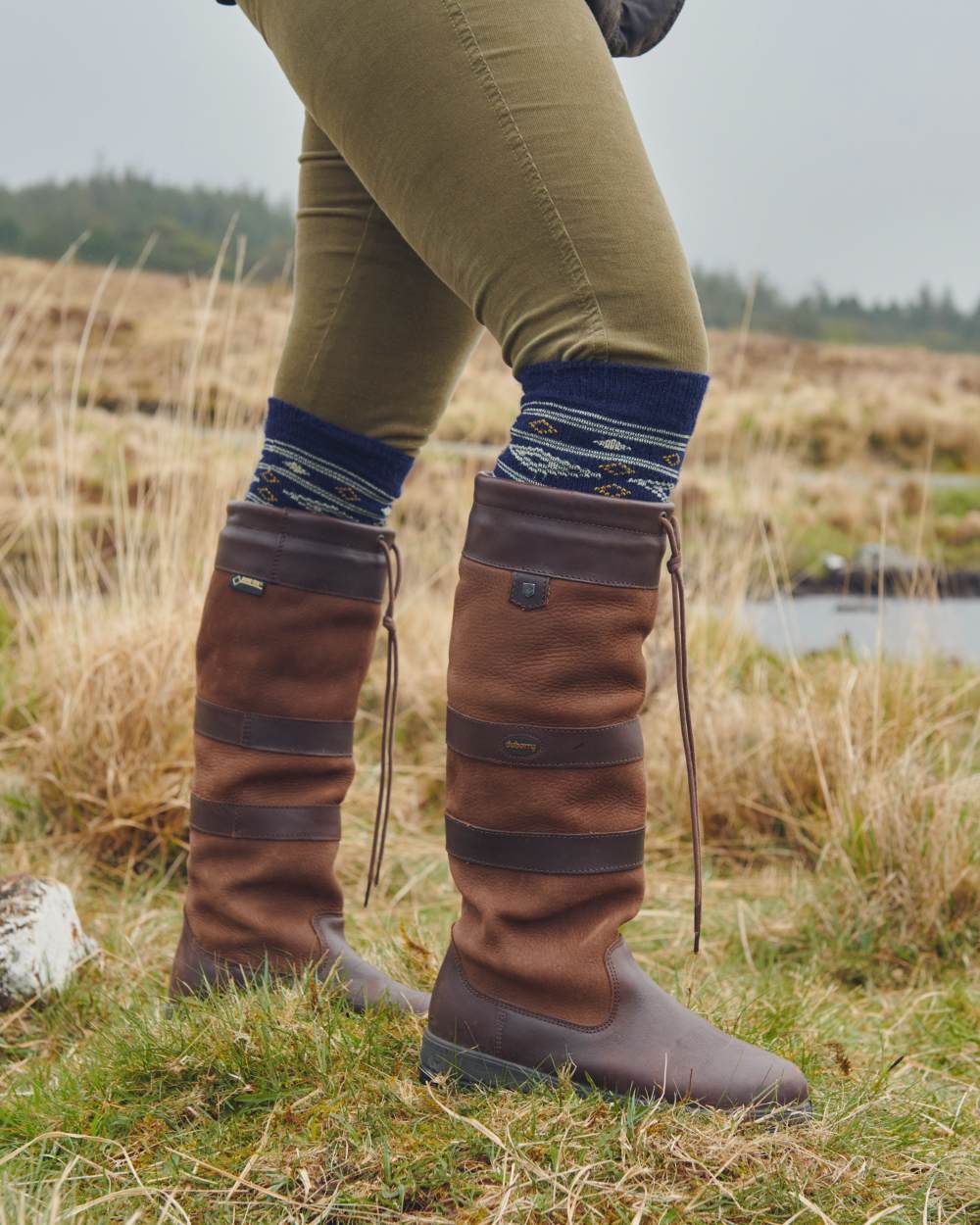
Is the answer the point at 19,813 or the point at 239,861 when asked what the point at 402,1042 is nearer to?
the point at 239,861

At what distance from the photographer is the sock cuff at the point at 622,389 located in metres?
1.08

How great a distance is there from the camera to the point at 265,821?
1.46 meters

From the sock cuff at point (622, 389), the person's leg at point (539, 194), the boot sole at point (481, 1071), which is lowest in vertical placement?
the boot sole at point (481, 1071)

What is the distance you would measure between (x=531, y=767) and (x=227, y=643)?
49 cm

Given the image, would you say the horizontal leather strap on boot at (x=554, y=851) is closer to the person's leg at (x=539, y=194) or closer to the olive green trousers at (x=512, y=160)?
the person's leg at (x=539, y=194)

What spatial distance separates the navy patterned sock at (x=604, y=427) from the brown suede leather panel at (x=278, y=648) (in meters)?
0.39

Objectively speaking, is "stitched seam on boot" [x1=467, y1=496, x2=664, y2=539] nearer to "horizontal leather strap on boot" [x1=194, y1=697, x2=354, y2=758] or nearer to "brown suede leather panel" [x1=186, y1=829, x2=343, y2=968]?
"horizontal leather strap on boot" [x1=194, y1=697, x2=354, y2=758]

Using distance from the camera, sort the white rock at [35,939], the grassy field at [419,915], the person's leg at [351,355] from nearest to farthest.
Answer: the grassy field at [419,915] → the person's leg at [351,355] → the white rock at [35,939]

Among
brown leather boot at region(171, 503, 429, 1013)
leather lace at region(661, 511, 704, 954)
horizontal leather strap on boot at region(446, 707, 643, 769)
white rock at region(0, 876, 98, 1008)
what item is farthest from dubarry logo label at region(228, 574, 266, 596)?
white rock at region(0, 876, 98, 1008)

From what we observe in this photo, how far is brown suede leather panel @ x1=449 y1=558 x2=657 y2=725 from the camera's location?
113 centimetres

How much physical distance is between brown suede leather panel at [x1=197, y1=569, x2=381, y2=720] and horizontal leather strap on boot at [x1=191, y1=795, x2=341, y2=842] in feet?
0.39

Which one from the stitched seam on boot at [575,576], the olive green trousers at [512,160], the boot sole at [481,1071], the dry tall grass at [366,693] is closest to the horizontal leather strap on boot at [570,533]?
the stitched seam on boot at [575,576]

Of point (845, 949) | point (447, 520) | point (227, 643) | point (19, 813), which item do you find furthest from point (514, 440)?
point (447, 520)

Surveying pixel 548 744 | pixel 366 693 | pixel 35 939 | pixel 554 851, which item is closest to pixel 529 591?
pixel 548 744
